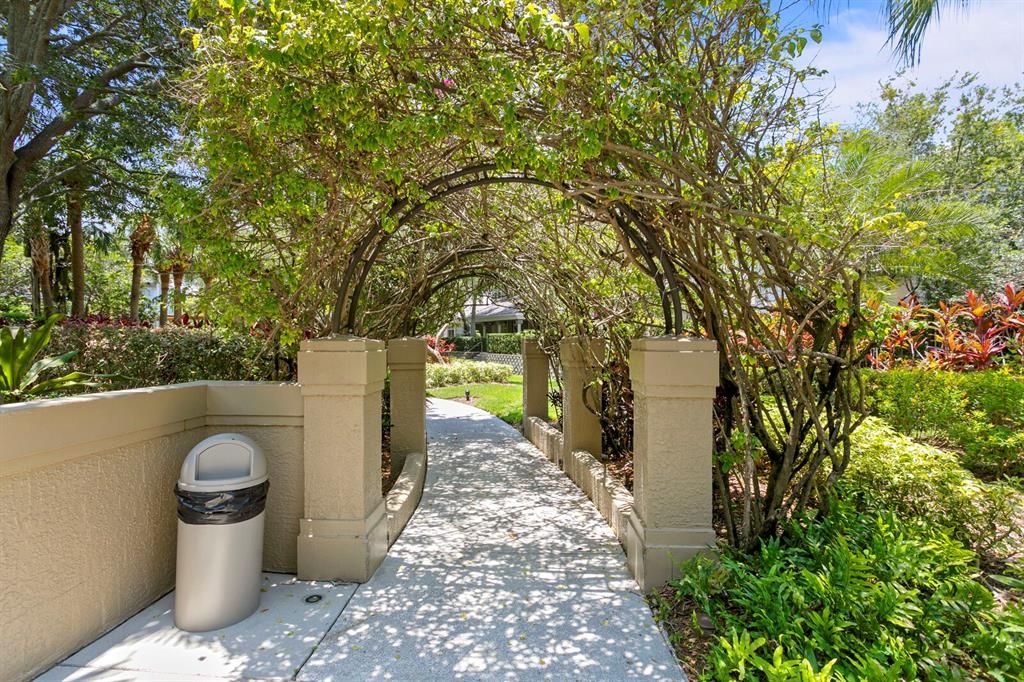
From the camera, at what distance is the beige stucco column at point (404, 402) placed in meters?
6.70

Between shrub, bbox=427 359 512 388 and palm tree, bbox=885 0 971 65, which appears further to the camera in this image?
shrub, bbox=427 359 512 388

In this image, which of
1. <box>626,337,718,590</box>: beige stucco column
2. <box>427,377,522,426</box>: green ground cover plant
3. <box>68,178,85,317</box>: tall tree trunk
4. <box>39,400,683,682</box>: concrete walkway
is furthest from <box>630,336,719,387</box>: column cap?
<box>68,178,85,317</box>: tall tree trunk

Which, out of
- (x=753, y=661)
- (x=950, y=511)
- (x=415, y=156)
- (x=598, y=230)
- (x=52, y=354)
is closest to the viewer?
(x=753, y=661)

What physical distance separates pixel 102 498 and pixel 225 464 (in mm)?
667

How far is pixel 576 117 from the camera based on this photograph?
3.31 metres

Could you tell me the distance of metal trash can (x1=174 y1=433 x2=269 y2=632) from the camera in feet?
10.3

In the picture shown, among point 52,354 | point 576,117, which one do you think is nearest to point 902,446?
point 576,117

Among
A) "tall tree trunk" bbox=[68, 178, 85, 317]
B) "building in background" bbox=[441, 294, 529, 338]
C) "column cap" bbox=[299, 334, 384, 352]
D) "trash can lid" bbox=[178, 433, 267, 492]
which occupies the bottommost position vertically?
"trash can lid" bbox=[178, 433, 267, 492]

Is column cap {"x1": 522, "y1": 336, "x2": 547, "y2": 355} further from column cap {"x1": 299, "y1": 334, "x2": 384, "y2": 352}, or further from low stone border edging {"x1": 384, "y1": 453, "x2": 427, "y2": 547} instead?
column cap {"x1": 299, "y1": 334, "x2": 384, "y2": 352}

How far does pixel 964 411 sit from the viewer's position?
243 inches

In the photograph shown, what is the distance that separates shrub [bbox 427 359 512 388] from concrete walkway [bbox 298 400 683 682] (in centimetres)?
1323

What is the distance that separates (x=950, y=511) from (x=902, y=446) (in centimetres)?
73

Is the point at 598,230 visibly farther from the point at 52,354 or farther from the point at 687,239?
the point at 52,354

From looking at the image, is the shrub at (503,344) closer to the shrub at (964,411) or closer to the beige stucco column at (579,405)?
the beige stucco column at (579,405)
